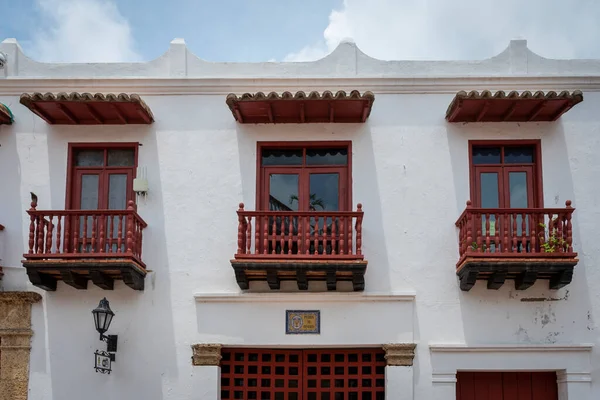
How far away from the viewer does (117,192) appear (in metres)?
13.0

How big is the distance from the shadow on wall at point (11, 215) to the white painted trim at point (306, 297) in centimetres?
275

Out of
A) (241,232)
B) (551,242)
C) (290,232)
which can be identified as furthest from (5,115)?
(551,242)

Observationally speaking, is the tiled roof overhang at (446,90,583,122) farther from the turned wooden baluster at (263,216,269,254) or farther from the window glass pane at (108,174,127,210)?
the window glass pane at (108,174,127,210)

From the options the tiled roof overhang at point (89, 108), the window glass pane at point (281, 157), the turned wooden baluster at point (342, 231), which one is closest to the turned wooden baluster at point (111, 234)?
the tiled roof overhang at point (89, 108)

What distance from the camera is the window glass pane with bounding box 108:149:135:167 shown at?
43.0 feet

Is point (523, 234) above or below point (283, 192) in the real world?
below

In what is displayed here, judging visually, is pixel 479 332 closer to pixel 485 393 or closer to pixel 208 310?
pixel 485 393

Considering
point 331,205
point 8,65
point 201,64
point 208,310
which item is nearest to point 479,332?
point 331,205

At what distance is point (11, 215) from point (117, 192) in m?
1.55

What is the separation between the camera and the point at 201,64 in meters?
13.3

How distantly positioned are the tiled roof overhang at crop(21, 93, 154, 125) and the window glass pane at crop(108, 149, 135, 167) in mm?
416

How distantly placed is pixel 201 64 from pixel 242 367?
178 inches

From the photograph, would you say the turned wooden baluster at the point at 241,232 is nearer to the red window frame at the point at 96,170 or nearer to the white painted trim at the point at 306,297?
the white painted trim at the point at 306,297

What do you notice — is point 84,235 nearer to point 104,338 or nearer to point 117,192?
point 117,192
